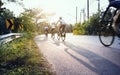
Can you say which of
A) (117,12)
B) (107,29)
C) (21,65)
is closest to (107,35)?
(107,29)

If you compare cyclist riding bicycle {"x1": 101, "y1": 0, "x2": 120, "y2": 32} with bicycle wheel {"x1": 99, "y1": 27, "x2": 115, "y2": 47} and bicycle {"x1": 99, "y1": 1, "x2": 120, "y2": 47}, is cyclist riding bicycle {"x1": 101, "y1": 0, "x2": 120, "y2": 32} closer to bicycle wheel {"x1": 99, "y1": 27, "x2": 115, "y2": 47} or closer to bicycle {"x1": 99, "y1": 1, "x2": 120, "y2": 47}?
bicycle {"x1": 99, "y1": 1, "x2": 120, "y2": 47}

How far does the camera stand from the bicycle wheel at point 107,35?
12.0 meters

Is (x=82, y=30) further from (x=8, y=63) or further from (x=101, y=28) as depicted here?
(x=8, y=63)

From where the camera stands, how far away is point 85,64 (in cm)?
836

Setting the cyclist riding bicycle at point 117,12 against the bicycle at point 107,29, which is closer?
the cyclist riding bicycle at point 117,12

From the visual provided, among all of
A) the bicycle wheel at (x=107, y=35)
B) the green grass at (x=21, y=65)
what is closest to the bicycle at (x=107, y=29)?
the bicycle wheel at (x=107, y=35)

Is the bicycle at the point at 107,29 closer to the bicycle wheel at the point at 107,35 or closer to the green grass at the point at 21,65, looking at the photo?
the bicycle wheel at the point at 107,35

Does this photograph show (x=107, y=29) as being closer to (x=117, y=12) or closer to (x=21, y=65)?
(x=117, y=12)

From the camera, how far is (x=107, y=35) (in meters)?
12.3

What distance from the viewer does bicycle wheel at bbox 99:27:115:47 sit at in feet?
39.4

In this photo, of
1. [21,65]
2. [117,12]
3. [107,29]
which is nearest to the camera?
[21,65]

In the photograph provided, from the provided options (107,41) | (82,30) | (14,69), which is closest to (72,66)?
(14,69)

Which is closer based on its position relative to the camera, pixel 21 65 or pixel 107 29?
pixel 21 65

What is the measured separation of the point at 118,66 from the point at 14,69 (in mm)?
2257
